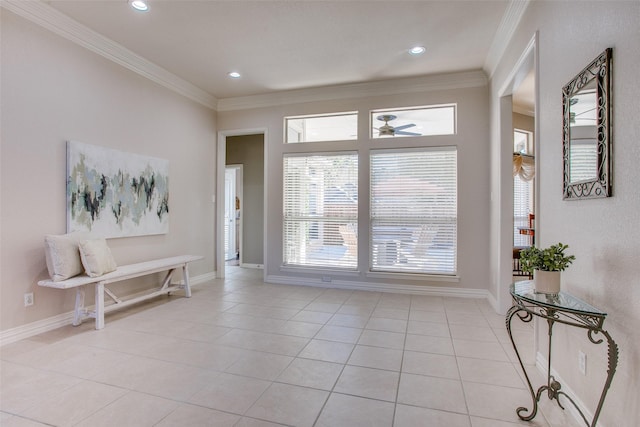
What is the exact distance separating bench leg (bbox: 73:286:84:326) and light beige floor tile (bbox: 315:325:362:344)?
7.73 feet

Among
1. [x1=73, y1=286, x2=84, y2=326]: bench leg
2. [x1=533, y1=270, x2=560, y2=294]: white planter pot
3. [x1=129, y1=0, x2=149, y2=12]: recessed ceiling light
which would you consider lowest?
[x1=73, y1=286, x2=84, y2=326]: bench leg

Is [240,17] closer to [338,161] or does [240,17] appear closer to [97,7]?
[97,7]

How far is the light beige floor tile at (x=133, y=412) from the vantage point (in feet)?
5.91

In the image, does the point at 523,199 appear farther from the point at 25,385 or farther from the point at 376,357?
the point at 25,385

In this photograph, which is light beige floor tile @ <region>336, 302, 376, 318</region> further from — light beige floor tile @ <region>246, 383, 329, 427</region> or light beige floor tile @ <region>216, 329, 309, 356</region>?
light beige floor tile @ <region>246, 383, 329, 427</region>

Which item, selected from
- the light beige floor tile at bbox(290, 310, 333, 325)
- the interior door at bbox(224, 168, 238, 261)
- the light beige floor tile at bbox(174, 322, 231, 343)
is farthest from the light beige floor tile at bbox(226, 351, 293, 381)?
the interior door at bbox(224, 168, 238, 261)

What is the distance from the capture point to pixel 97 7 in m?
2.99

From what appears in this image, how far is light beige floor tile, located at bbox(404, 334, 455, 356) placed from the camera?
275 centimetres

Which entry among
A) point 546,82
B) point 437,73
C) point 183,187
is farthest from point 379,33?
point 183,187

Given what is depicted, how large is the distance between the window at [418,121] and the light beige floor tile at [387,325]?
8.51 feet

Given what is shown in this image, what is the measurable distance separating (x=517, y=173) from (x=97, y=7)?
21.1 ft

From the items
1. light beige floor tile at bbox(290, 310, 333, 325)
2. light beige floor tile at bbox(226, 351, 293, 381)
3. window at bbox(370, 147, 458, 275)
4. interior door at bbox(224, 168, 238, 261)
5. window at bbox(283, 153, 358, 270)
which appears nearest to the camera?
light beige floor tile at bbox(226, 351, 293, 381)

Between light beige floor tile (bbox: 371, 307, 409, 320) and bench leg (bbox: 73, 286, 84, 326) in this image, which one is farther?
light beige floor tile (bbox: 371, 307, 409, 320)

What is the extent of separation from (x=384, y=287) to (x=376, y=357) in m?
2.19
